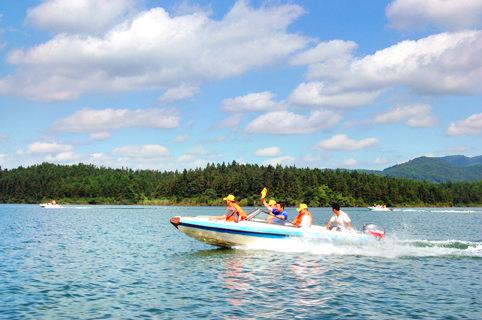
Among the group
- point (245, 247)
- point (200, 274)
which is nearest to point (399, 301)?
point (200, 274)

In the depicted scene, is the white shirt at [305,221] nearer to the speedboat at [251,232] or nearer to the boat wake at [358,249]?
the speedboat at [251,232]

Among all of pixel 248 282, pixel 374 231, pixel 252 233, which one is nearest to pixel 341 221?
pixel 374 231

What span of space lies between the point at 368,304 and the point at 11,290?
496 inches

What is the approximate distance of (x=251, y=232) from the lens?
28.3 metres

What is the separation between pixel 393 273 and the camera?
23.1 m

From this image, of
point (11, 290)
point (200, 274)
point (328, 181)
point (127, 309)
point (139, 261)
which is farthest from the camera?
point (328, 181)

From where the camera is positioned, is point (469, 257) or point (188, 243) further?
point (188, 243)

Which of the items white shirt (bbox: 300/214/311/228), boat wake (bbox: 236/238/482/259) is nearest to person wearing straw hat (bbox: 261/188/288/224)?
white shirt (bbox: 300/214/311/228)

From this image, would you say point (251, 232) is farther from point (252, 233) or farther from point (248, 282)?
point (248, 282)

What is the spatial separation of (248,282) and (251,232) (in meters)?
7.82

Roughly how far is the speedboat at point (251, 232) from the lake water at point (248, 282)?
547mm

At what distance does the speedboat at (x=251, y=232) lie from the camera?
92.9 feet

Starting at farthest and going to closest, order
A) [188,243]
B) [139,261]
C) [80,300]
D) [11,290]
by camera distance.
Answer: [188,243] → [139,261] → [11,290] → [80,300]

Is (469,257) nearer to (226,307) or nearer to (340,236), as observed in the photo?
(340,236)
